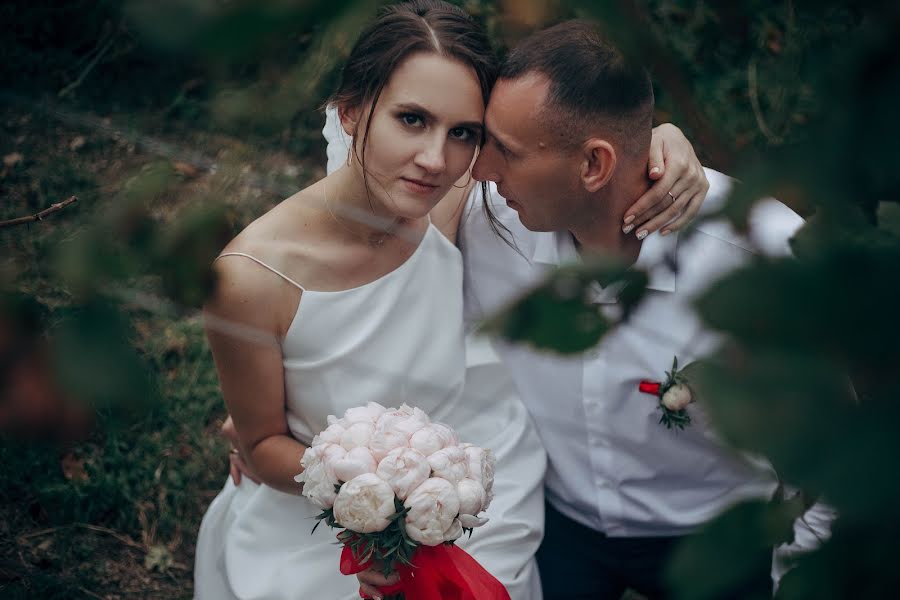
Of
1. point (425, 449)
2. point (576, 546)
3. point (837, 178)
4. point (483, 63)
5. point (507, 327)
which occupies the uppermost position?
point (837, 178)

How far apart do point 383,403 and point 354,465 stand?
753 mm

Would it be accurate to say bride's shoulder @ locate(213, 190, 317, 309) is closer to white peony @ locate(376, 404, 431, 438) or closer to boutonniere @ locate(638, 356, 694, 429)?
white peony @ locate(376, 404, 431, 438)

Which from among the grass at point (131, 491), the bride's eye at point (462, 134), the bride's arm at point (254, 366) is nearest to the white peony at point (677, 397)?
the bride's eye at point (462, 134)

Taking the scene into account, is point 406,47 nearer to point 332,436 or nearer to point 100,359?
point 332,436

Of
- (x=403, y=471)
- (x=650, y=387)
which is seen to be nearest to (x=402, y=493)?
(x=403, y=471)

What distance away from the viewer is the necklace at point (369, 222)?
88.3 inches

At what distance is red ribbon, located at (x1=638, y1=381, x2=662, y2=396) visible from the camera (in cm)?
215

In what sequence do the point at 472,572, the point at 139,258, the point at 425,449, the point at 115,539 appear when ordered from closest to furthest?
the point at 139,258 → the point at 425,449 → the point at 472,572 → the point at 115,539

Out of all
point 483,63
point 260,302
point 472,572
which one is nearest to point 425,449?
point 472,572

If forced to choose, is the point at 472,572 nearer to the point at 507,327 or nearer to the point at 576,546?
the point at 576,546

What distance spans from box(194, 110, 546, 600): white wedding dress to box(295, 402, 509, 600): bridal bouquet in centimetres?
43

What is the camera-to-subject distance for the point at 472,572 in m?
1.81

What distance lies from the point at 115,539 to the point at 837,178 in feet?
10.3

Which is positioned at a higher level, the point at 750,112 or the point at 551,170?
the point at 551,170
